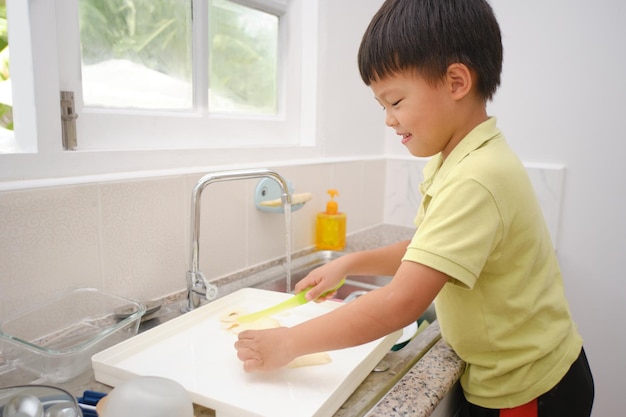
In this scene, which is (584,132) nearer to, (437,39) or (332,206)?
(332,206)

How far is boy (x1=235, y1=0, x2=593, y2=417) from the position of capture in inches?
26.8

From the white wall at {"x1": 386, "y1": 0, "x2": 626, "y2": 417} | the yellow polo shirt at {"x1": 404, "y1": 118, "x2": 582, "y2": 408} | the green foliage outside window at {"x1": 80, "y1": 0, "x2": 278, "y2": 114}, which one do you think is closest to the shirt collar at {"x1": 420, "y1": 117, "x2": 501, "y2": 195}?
the yellow polo shirt at {"x1": 404, "y1": 118, "x2": 582, "y2": 408}

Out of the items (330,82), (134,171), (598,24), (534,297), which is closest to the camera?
(534,297)

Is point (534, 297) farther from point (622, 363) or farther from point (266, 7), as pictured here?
A: point (266, 7)

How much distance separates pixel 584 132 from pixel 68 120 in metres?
1.47

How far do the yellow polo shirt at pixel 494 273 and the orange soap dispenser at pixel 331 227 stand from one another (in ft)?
2.06

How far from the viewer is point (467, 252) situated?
662 millimetres

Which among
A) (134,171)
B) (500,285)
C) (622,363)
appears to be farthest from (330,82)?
(622,363)

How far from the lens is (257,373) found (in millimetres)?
725

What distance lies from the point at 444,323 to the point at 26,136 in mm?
834

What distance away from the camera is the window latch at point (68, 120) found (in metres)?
0.99

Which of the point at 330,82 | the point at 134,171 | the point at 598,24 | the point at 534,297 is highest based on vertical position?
the point at 598,24

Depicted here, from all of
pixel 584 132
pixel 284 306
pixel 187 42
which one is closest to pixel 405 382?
pixel 284 306

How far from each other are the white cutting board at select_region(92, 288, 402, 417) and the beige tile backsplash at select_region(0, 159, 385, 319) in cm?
18
